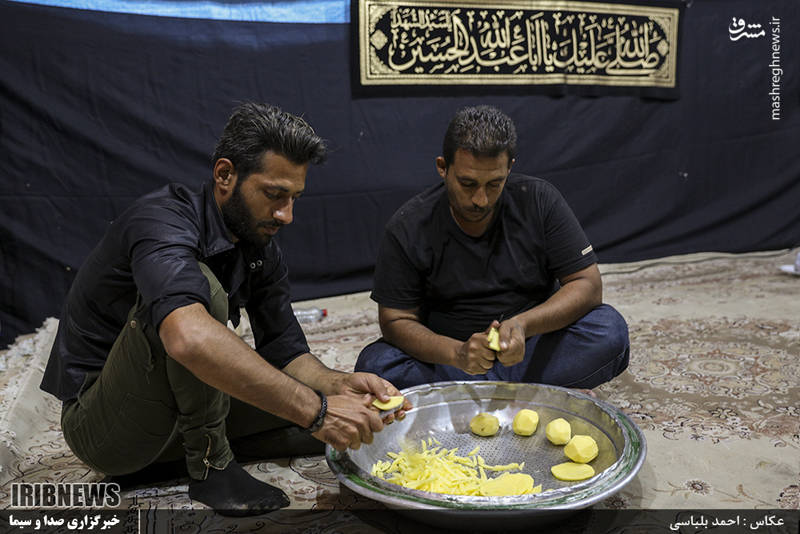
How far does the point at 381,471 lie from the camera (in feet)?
5.99

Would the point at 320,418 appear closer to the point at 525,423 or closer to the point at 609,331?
the point at 525,423

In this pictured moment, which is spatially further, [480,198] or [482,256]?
[482,256]

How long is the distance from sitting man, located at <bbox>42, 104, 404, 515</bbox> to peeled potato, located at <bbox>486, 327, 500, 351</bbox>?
1.05 ft

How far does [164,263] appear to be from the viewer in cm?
155

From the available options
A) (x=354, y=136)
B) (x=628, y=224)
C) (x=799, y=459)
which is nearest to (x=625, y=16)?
(x=628, y=224)

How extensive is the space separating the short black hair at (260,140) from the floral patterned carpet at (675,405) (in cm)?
94

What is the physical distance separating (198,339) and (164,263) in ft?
0.69

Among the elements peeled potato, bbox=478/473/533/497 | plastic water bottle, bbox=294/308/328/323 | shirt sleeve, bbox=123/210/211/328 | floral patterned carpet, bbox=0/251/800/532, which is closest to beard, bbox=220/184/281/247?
shirt sleeve, bbox=123/210/211/328

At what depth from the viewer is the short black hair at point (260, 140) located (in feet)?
5.75

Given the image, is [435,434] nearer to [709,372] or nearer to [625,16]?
[709,372]

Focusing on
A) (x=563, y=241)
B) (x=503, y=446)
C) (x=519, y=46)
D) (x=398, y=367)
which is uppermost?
(x=519, y=46)

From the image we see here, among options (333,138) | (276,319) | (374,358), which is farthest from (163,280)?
(333,138)

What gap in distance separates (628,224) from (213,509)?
3850mm

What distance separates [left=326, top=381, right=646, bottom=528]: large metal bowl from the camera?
4.76ft
